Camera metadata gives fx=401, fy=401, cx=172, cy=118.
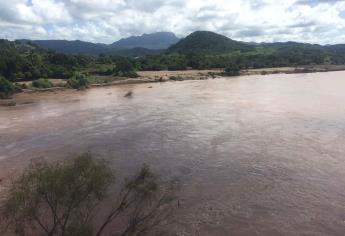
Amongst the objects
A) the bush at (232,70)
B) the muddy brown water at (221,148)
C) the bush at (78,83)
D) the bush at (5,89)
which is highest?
the muddy brown water at (221,148)

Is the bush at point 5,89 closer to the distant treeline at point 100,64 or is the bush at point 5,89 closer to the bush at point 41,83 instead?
the bush at point 41,83

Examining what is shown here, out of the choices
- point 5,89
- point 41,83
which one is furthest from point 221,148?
point 41,83

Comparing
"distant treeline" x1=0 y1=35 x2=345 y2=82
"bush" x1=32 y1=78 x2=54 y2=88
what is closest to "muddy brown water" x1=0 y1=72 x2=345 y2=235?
"bush" x1=32 y1=78 x2=54 y2=88

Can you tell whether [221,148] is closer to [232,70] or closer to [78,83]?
[78,83]

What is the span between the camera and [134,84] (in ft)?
273

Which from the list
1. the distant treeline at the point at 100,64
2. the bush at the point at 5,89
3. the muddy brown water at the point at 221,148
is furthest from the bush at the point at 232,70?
the bush at the point at 5,89

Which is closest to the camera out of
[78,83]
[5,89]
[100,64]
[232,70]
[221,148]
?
[221,148]

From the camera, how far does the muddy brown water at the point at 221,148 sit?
18594 mm

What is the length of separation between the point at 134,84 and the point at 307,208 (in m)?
66.6

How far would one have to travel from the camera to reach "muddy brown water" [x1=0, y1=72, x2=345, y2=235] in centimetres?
1859

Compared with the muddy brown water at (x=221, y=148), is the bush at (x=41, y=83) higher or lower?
lower

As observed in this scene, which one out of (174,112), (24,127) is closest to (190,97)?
(174,112)

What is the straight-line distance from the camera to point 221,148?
29.3 m

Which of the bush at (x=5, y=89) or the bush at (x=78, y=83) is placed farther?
the bush at (x=78, y=83)
